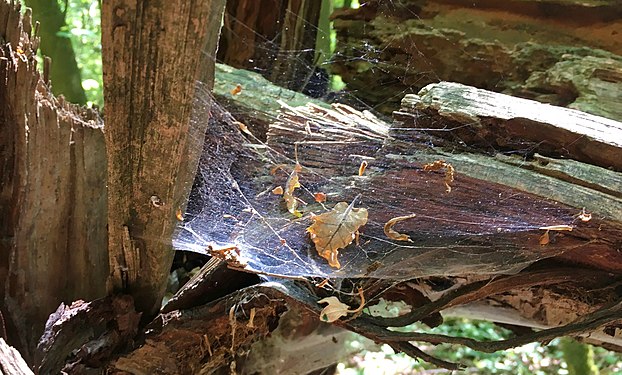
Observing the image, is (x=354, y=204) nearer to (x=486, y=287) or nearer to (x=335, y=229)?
(x=335, y=229)

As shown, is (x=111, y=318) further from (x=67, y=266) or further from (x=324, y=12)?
(x=324, y=12)

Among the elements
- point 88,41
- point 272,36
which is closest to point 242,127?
point 272,36

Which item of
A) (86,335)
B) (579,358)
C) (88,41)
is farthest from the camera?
(88,41)

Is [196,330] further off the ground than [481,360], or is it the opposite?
[196,330]

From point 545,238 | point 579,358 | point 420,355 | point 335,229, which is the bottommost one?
point 579,358

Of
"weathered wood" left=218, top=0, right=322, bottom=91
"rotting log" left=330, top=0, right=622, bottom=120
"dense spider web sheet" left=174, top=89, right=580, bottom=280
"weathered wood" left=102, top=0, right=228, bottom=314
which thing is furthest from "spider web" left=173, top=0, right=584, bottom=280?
"weathered wood" left=218, top=0, right=322, bottom=91

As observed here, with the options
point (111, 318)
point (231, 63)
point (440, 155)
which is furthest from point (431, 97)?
point (231, 63)

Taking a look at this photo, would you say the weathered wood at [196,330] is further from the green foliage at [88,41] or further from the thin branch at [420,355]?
the green foliage at [88,41]

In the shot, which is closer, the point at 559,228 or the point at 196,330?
the point at 559,228
